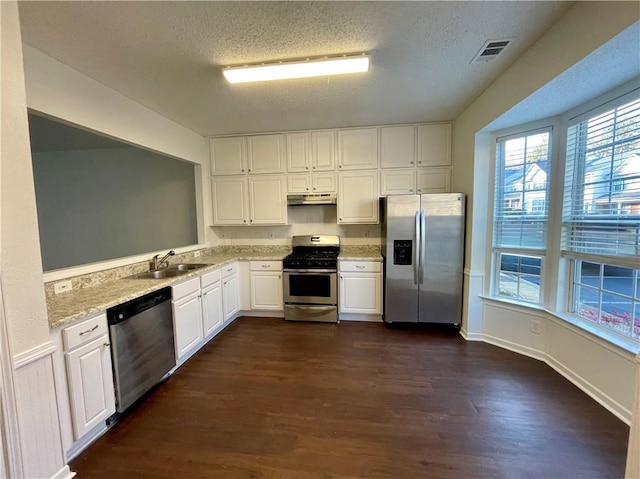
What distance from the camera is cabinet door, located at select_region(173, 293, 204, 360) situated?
7.92 feet

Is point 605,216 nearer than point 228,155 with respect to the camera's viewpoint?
Yes

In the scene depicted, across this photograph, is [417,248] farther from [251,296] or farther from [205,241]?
[205,241]

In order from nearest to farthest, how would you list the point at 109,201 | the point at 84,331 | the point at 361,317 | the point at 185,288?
the point at 84,331 → the point at 185,288 → the point at 361,317 → the point at 109,201

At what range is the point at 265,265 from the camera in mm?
3604

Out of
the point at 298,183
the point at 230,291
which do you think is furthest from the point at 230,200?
the point at 230,291

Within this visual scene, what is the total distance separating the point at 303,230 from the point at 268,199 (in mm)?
714

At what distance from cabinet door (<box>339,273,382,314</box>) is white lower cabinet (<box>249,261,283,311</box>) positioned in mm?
868

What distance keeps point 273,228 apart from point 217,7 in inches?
114

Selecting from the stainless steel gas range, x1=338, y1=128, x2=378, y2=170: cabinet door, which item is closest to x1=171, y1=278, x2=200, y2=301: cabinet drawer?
the stainless steel gas range

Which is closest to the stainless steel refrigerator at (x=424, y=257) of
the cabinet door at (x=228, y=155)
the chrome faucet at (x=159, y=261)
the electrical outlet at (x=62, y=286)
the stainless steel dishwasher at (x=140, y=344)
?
the cabinet door at (x=228, y=155)

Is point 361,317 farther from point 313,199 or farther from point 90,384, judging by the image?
point 90,384

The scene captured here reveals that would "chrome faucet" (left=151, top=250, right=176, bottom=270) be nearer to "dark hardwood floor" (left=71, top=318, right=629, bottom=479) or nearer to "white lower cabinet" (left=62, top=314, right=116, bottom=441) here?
"dark hardwood floor" (left=71, top=318, right=629, bottom=479)

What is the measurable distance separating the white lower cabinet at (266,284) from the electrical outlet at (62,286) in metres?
1.89

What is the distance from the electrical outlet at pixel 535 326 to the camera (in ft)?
8.31
